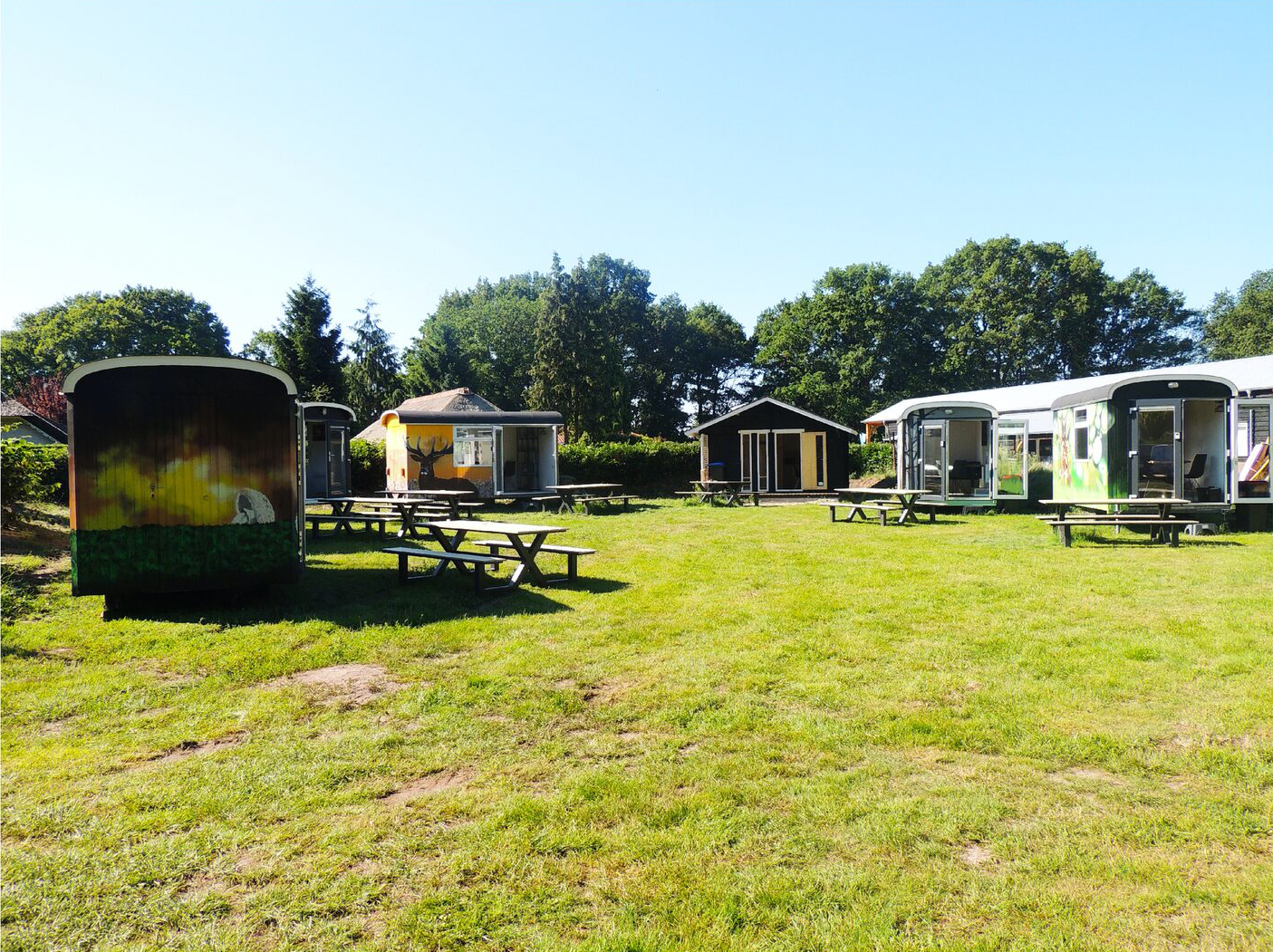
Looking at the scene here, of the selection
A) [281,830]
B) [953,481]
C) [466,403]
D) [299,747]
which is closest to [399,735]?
[299,747]

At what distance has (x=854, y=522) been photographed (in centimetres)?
1602

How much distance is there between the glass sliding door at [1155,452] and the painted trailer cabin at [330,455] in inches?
720

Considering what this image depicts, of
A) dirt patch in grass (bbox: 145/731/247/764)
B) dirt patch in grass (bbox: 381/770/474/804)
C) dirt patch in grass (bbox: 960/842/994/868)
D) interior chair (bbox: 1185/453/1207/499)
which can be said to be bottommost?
dirt patch in grass (bbox: 960/842/994/868)

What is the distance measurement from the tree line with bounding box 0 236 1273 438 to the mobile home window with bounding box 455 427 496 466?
25144 millimetres

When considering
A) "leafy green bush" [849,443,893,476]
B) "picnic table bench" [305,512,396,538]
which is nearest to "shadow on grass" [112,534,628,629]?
"picnic table bench" [305,512,396,538]

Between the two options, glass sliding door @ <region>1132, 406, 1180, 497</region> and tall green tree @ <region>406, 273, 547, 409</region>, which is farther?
tall green tree @ <region>406, 273, 547, 409</region>

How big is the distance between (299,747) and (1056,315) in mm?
55408

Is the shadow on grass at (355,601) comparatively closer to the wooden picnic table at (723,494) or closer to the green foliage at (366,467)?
the wooden picnic table at (723,494)

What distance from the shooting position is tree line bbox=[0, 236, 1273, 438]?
4706 cm

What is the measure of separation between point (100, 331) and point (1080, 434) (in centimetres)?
5311

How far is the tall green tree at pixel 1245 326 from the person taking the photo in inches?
1964

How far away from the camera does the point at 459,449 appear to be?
20641 millimetres

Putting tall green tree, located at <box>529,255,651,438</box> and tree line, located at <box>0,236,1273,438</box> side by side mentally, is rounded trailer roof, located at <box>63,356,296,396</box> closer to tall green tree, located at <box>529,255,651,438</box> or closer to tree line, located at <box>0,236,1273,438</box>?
tall green tree, located at <box>529,255,651,438</box>

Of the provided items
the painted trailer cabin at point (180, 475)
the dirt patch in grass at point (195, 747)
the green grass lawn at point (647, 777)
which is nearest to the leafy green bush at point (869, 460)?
the green grass lawn at point (647, 777)
